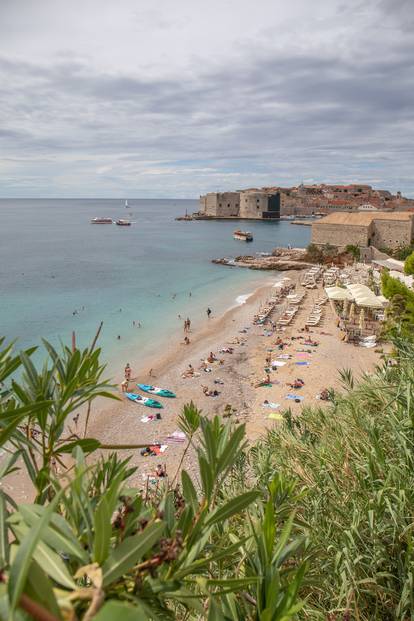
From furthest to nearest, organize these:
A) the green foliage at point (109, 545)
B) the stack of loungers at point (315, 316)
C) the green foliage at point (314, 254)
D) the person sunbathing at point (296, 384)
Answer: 1. the green foliage at point (314, 254)
2. the stack of loungers at point (315, 316)
3. the person sunbathing at point (296, 384)
4. the green foliage at point (109, 545)

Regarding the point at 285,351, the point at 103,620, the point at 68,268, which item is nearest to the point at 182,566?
the point at 103,620

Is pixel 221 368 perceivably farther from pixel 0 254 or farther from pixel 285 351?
pixel 0 254

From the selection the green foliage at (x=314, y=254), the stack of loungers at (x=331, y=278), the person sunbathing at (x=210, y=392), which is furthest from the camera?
the green foliage at (x=314, y=254)

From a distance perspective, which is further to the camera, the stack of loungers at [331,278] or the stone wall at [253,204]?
the stone wall at [253,204]

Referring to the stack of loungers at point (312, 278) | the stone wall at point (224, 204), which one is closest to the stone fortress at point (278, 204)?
the stone wall at point (224, 204)

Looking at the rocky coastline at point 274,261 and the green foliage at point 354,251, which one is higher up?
the green foliage at point 354,251

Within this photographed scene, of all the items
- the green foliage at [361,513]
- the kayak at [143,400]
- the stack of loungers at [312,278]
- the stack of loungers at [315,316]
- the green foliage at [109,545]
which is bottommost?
the kayak at [143,400]

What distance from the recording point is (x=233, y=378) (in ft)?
58.0

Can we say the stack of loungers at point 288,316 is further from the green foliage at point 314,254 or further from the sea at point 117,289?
the green foliage at point 314,254

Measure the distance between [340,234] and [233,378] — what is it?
33421 millimetres

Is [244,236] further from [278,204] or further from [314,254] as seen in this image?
[278,204]

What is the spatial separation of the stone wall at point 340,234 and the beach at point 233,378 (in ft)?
70.6

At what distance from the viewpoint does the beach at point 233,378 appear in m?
13.4

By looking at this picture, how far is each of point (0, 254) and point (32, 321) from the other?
3104cm
